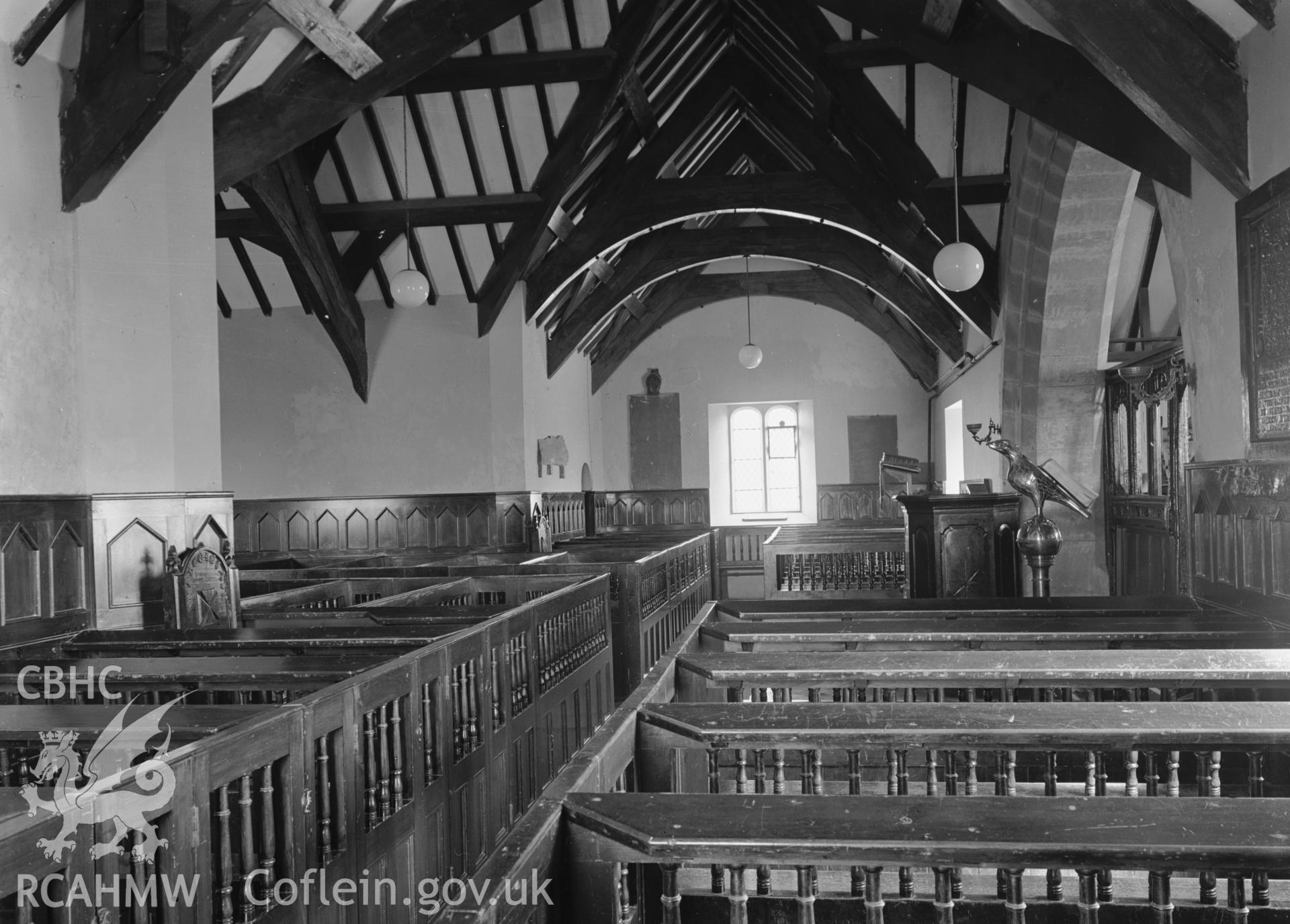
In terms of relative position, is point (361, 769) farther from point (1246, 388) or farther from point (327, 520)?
point (327, 520)

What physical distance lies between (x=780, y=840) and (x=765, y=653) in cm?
149

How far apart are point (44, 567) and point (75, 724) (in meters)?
2.44

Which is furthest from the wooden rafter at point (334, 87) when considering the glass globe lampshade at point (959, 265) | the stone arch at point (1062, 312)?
the stone arch at point (1062, 312)

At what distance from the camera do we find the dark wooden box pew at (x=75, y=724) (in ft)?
7.48

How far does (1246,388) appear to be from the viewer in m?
3.92

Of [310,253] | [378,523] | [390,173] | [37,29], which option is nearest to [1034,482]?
[37,29]

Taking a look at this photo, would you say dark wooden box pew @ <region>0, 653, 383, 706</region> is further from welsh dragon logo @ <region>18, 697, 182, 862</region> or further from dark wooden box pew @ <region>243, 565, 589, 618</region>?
dark wooden box pew @ <region>243, 565, 589, 618</region>

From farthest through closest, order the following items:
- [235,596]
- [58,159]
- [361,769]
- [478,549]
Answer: [478,549] < [235,596] < [58,159] < [361,769]

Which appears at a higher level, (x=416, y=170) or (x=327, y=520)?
(x=416, y=170)

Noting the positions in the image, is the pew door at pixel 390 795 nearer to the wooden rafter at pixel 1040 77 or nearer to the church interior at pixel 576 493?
the church interior at pixel 576 493

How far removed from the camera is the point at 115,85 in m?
4.53

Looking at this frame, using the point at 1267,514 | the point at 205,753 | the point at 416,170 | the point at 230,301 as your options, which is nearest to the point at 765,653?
the point at 205,753

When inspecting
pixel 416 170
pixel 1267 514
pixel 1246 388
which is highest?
pixel 416 170

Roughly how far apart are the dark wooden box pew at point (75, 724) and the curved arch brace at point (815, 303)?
1254cm
